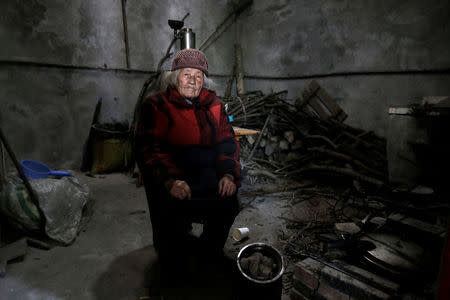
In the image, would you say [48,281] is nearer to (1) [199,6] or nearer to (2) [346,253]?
(2) [346,253]

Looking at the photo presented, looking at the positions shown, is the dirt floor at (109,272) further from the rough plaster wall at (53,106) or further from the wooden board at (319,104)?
the wooden board at (319,104)

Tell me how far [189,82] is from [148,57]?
4.08m

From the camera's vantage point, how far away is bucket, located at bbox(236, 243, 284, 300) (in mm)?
1532

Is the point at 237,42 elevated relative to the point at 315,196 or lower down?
elevated

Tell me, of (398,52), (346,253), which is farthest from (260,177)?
(398,52)

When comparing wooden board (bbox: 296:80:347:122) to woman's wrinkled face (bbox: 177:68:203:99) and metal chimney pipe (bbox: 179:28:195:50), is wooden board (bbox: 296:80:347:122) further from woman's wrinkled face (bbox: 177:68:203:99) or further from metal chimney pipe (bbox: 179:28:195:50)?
woman's wrinkled face (bbox: 177:68:203:99)

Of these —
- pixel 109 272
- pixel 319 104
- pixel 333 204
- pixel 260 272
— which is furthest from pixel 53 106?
pixel 319 104

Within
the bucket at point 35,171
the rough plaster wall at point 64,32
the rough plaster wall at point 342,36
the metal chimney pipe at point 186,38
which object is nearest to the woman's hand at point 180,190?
the bucket at point 35,171

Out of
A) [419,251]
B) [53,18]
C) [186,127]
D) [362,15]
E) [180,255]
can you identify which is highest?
[362,15]

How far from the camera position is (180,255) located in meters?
2.06

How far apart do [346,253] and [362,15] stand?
4855mm

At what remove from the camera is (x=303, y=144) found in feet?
17.4

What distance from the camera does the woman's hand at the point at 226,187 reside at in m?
1.94

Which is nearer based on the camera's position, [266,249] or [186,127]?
[266,249]
